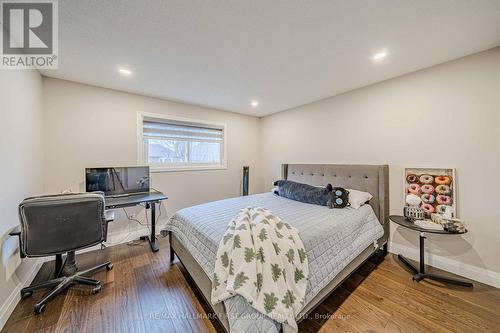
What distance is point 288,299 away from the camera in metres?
1.13

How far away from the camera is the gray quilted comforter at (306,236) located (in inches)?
43.0

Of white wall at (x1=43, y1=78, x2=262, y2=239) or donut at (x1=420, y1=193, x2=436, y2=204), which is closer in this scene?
donut at (x1=420, y1=193, x2=436, y2=204)

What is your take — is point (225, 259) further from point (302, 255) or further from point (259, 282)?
point (302, 255)

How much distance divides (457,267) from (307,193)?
1764 millimetres

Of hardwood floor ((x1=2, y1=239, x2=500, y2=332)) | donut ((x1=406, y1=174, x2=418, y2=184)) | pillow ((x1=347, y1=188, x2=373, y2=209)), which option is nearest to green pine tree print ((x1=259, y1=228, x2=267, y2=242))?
hardwood floor ((x1=2, y1=239, x2=500, y2=332))

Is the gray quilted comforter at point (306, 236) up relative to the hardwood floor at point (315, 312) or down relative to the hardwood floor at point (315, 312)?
up

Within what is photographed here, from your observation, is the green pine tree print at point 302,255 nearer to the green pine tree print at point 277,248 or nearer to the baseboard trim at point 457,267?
the green pine tree print at point 277,248

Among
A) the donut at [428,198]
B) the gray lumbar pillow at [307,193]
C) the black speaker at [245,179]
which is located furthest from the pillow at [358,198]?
the black speaker at [245,179]

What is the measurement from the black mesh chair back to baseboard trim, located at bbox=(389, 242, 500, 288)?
364 cm

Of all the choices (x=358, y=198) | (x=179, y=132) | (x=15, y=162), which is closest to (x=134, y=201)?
(x=15, y=162)

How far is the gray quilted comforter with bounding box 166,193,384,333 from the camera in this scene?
1.09 m

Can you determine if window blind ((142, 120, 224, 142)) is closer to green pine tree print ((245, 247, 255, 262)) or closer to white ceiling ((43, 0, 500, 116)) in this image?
white ceiling ((43, 0, 500, 116))

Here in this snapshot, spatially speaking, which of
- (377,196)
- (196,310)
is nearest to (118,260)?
(196,310)

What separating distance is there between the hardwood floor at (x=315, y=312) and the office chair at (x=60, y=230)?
0.42 ft
